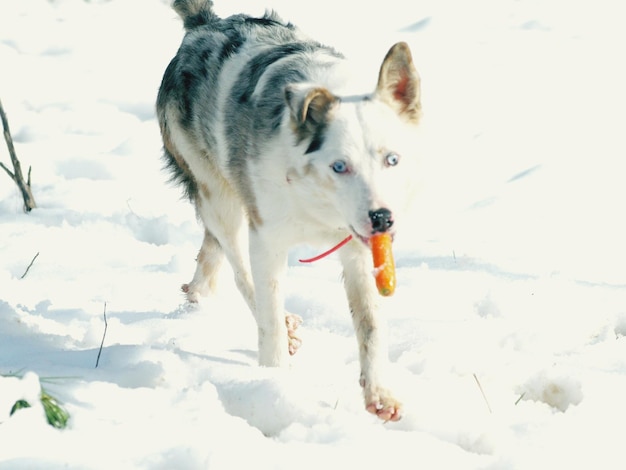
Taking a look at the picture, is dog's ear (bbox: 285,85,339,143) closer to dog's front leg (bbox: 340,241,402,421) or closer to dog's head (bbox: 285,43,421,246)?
dog's head (bbox: 285,43,421,246)

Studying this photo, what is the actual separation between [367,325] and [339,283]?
4.56ft

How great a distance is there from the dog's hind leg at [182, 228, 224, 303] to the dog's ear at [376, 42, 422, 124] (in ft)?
5.68

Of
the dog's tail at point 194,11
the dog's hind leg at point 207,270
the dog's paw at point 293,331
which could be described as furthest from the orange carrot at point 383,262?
the dog's tail at point 194,11

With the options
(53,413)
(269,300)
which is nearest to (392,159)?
(269,300)

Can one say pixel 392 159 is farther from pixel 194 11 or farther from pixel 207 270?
pixel 194 11

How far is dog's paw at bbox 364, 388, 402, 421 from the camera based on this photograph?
3.38m

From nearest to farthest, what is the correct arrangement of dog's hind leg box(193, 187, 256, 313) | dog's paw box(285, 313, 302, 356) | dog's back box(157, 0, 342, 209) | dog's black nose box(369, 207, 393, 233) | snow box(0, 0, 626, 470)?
snow box(0, 0, 626, 470)
dog's black nose box(369, 207, 393, 233)
dog's back box(157, 0, 342, 209)
dog's paw box(285, 313, 302, 356)
dog's hind leg box(193, 187, 256, 313)

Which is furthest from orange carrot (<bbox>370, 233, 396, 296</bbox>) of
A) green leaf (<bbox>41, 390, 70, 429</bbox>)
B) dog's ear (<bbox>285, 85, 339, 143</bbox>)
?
green leaf (<bbox>41, 390, 70, 429</bbox>)

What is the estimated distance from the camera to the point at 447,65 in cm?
952

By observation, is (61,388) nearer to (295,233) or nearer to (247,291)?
(295,233)

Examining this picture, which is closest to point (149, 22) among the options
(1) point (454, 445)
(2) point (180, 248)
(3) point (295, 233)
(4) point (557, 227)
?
(2) point (180, 248)

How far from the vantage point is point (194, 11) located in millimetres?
5281

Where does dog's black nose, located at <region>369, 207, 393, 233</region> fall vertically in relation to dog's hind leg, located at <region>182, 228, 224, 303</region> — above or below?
above

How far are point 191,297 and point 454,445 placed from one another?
7.56 ft
